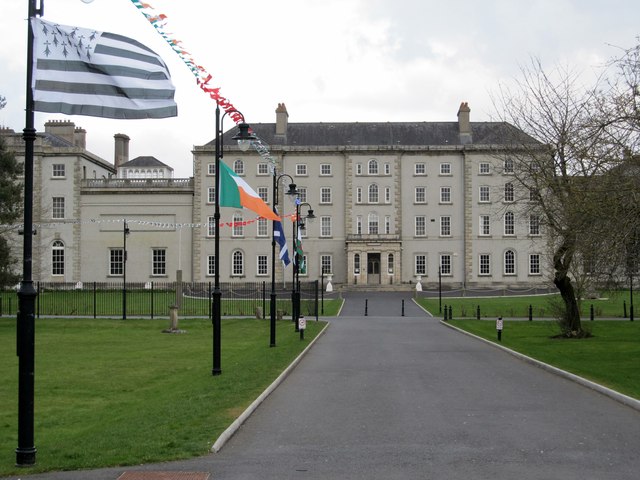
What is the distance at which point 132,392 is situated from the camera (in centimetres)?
1520

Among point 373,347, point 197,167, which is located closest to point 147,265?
point 197,167

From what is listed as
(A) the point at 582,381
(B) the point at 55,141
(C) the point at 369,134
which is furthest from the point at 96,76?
(B) the point at 55,141

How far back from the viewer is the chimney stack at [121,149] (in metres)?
91.1

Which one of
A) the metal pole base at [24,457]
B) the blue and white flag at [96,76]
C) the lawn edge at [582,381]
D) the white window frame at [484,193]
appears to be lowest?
the lawn edge at [582,381]

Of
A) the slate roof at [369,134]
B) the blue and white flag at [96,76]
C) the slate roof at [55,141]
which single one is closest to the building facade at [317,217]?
the slate roof at [55,141]

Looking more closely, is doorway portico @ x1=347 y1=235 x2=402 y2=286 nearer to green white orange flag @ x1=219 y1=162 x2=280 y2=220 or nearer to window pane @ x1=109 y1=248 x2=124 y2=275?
window pane @ x1=109 y1=248 x2=124 y2=275

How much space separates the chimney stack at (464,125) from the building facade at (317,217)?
0.19 metres

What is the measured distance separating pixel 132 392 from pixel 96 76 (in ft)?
27.2

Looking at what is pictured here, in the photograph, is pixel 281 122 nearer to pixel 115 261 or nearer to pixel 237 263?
pixel 237 263

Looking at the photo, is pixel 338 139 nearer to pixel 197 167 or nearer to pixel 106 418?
pixel 197 167

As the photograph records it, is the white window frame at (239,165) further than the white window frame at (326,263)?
Yes

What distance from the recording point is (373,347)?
23.8 m

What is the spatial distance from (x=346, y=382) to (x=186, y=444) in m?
6.55

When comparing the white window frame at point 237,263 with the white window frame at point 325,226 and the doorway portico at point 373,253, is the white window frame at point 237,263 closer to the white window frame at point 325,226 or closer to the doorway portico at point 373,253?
the white window frame at point 325,226
